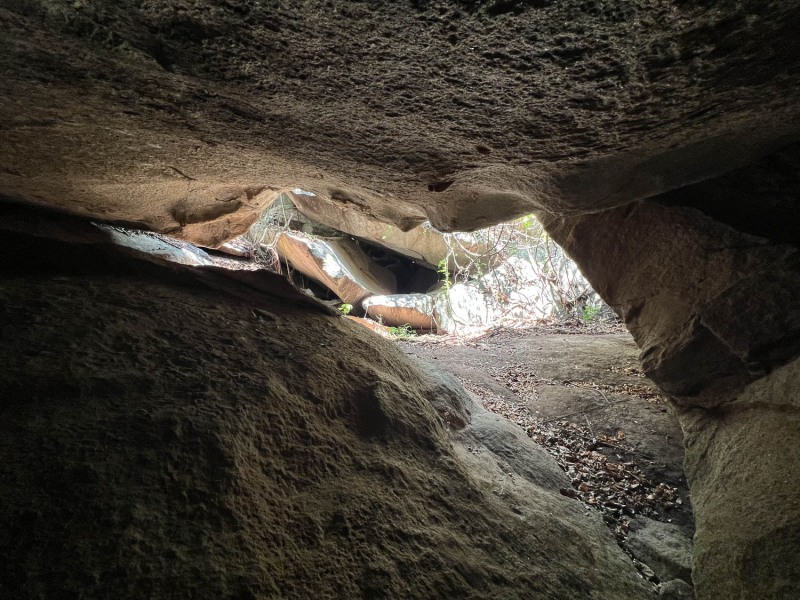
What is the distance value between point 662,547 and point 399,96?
267 cm

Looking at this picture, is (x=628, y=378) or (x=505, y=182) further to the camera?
(x=628, y=378)

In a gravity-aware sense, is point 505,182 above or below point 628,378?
above

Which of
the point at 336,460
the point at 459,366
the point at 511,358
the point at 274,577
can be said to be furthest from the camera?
the point at 511,358

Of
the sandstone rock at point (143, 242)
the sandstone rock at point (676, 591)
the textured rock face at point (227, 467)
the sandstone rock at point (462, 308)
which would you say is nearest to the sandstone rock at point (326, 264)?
the sandstone rock at point (462, 308)

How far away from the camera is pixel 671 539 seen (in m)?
2.42

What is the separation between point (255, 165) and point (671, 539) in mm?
3111

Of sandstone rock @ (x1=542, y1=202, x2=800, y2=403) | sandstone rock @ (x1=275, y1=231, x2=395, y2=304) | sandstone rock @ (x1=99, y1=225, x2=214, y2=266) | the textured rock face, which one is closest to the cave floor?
the textured rock face

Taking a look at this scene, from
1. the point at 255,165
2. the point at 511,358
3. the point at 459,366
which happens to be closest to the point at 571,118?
the point at 255,165

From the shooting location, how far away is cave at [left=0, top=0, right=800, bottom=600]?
1115 mm

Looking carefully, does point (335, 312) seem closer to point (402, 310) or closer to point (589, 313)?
point (589, 313)

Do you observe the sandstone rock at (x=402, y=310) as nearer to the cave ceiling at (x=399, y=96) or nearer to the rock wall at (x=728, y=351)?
the rock wall at (x=728, y=351)

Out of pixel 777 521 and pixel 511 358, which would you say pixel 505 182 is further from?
pixel 511 358

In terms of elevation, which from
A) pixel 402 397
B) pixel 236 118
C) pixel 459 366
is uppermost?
pixel 236 118

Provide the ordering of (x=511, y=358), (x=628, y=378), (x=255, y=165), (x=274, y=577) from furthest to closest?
(x=511, y=358), (x=628, y=378), (x=255, y=165), (x=274, y=577)
